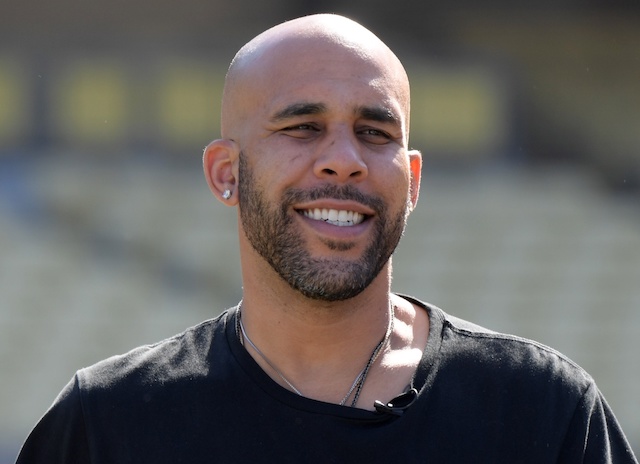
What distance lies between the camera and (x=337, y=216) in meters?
1.92

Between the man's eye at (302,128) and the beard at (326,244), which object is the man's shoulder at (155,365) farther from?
the man's eye at (302,128)

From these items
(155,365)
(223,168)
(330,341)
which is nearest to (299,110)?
(223,168)

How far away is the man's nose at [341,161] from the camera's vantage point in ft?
6.28

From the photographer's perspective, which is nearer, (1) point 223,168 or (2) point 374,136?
(2) point 374,136

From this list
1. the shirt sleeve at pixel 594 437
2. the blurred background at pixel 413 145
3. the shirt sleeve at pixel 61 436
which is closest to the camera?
the shirt sleeve at pixel 594 437

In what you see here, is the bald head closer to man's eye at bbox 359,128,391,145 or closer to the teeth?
man's eye at bbox 359,128,391,145

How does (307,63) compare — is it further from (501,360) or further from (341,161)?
(501,360)

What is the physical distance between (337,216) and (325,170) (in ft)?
0.29

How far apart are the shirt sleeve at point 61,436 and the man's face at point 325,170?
1.46ft

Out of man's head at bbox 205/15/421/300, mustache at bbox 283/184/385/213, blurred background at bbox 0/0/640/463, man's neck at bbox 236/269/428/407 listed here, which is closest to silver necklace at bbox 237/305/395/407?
man's neck at bbox 236/269/428/407

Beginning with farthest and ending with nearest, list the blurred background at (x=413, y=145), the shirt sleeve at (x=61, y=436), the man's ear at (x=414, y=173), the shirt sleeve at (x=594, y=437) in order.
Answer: the blurred background at (x=413, y=145)
the man's ear at (x=414, y=173)
the shirt sleeve at (x=61, y=436)
the shirt sleeve at (x=594, y=437)

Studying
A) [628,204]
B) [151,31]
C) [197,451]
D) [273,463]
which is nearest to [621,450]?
[273,463]

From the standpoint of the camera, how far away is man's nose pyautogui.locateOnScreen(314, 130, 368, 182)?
1.92m

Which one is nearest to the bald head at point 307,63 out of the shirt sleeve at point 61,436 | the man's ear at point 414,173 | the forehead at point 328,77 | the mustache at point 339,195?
the forehead at point 328,77
